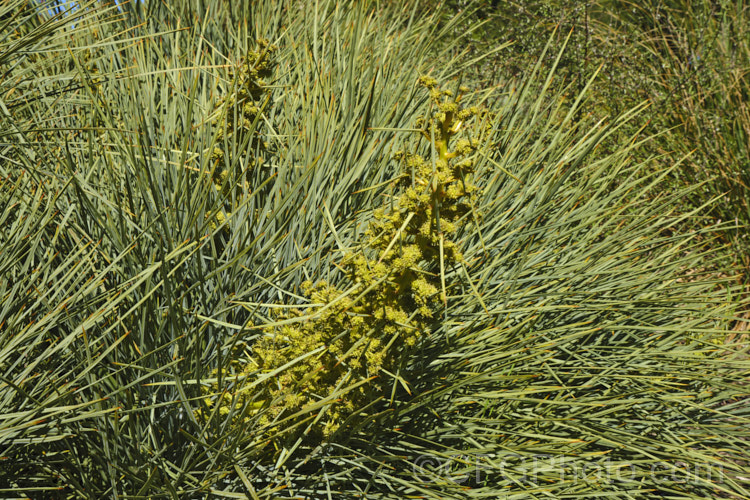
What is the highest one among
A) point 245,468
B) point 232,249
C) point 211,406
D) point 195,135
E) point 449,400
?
point 195,135

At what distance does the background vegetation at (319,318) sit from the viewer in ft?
4.32

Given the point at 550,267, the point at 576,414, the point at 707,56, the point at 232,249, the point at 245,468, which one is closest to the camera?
the point at 245,468

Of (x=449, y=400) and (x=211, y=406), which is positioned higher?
(x=211, y=406)

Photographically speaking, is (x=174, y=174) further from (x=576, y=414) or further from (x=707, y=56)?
(x=707, y=56)

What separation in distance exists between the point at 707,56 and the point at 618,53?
0.61m

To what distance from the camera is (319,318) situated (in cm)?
136

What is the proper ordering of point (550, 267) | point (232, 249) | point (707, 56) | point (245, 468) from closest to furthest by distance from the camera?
point (245, 468) < point (232, 249) < point (550, 267) < point (707, 56)

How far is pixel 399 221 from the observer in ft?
4.43

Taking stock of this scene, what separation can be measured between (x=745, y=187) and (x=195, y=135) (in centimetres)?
330

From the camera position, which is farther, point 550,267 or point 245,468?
point 550,267

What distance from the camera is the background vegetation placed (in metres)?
1.32

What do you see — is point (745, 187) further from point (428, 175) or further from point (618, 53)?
point (428, 175)

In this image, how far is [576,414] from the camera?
1642 mm

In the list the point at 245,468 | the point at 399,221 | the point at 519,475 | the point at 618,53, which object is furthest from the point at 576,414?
the point at 618,53
